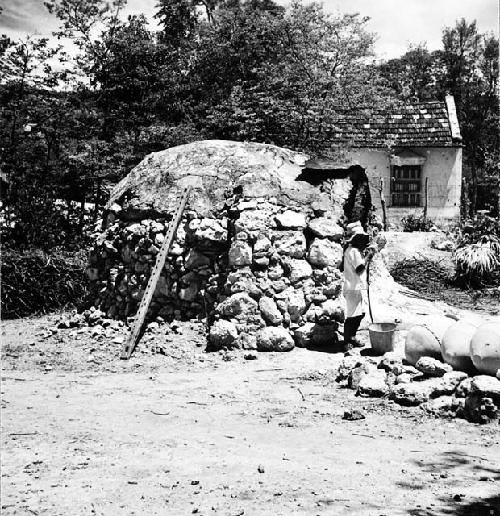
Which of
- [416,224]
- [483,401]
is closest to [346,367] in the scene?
[483,401]

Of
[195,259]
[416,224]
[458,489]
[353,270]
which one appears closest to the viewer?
[458,489]

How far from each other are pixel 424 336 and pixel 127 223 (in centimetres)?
479

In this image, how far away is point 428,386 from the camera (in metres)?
6.45

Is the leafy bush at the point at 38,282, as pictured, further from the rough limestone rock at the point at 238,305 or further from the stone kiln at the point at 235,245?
the rough limestone rock at the point at 238,305

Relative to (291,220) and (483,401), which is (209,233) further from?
(483,401)

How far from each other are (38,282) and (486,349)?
8054 millimetres

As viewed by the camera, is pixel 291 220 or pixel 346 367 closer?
pixel 346 367

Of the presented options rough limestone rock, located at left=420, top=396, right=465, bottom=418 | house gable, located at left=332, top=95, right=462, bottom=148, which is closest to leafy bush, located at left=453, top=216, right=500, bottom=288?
house gable, located at left=332, top=95, right=462, bottom=148

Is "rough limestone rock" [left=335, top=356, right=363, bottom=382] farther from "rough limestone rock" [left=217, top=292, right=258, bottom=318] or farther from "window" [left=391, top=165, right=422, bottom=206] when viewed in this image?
"window" [left=391, top=165, right=422, bottom=206]

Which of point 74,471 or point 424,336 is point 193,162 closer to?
point 424,336

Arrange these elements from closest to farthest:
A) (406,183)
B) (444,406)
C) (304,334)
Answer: (444,406), (304,334), (406,183)

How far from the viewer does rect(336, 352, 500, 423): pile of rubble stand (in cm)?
588

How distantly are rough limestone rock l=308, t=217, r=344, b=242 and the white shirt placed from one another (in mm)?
336

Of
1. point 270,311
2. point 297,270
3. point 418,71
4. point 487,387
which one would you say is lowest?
point 487,387
